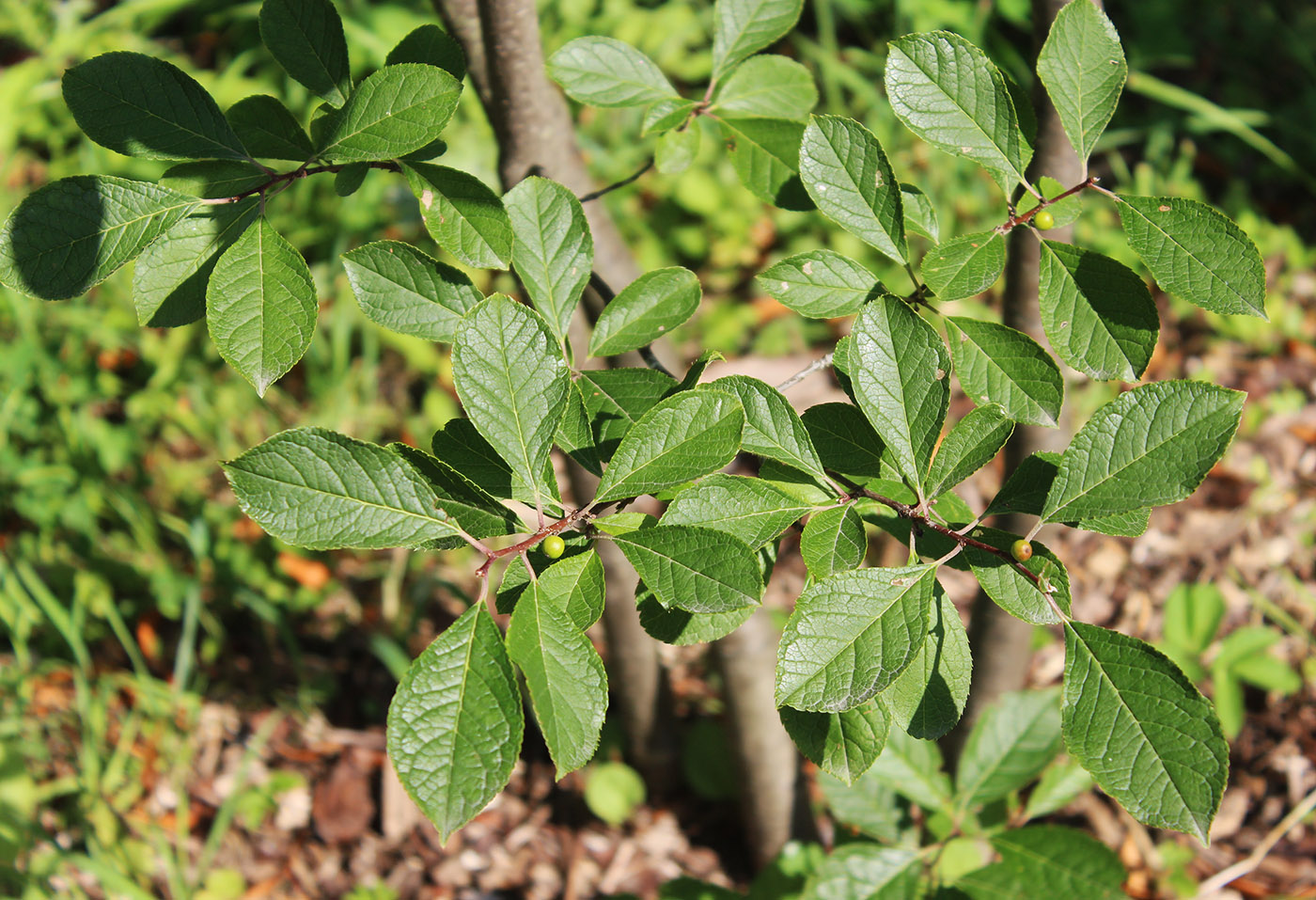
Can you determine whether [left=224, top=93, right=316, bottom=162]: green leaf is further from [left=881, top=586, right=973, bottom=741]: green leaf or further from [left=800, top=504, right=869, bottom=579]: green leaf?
[left=881, top=586, right=973, bottom=741]: green leaf

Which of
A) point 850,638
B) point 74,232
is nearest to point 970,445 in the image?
point 850,638

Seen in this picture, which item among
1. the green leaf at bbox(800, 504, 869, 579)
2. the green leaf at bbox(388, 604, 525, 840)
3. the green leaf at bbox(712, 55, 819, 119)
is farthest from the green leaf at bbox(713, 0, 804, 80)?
the green leaf at bbox(388, 604, 525, 840)

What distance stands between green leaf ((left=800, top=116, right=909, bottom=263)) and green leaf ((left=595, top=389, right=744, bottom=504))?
9.5 inches

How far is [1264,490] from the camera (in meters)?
2.58

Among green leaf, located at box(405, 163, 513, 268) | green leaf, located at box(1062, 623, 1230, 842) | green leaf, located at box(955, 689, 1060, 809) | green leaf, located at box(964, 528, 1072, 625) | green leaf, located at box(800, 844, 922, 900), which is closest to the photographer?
green leaf, located at box(1062, 623, 1230, 842)

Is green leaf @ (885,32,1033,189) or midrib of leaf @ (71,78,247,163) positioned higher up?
midrib of leaf @ (71,78,247,163)

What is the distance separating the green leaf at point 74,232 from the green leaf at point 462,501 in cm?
30

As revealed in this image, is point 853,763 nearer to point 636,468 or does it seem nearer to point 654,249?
point 636,468

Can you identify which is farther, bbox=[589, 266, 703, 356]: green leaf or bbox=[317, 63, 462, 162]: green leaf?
bbox=[589, 266, 703, 356]: green leaf

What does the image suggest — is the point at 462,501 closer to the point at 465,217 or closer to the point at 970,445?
the point at 465,217

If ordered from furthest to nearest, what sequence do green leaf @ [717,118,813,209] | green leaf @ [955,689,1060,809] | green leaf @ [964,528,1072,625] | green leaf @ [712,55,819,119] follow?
green leaf @ [955,689,1060,809] < green leaf @ [712,55,819,119] < green leaf @ [717,118,813,209] < green leaf @ [964,528,1072,625]

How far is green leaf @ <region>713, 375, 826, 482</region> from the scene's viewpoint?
767mm

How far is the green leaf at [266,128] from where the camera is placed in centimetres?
91

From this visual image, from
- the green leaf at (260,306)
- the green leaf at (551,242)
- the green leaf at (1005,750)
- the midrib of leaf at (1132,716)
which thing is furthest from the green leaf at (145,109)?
the green leaf at (1005,750)
